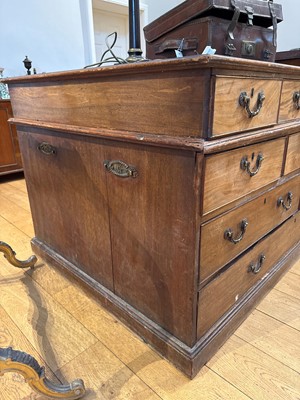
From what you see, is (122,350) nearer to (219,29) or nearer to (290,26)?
(219,29)

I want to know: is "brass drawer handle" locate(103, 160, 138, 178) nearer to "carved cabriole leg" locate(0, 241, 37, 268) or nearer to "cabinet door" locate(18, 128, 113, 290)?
"cabinet door" locate(18, 128, 113, 290)

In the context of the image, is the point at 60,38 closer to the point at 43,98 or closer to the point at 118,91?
the point at 43,98

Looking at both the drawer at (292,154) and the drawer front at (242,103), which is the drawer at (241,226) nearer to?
the drawer at (292,154)

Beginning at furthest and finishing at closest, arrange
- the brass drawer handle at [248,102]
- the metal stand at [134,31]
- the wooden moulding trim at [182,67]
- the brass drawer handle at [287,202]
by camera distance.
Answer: the brass drawer handle at [287,202] < the metal stand at [134,31] < the brass drawer handle at [248,102] < the wooden moulding trim at [182,67]

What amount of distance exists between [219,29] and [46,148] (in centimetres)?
74

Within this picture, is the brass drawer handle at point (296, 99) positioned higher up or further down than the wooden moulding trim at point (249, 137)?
higher up

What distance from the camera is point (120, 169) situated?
2.80 feet

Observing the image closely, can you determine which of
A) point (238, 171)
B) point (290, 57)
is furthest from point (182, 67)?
point (290, 57)

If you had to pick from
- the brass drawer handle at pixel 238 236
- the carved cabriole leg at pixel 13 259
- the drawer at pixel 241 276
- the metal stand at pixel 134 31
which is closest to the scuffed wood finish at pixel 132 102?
the metal stand at pixel 134 31

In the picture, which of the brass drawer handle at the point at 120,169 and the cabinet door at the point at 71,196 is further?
the cabinet door at the point at 71,196

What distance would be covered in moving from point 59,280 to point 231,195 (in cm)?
91

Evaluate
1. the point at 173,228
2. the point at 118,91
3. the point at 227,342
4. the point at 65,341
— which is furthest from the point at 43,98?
the point at 227,342

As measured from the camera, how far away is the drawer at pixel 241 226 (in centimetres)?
78

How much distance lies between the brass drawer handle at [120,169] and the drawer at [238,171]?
22 centimetres
